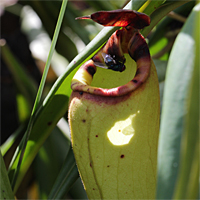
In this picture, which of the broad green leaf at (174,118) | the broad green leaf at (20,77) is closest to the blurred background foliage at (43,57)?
the broad green leaf at (20,77)

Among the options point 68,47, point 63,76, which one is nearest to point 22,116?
point 68,47

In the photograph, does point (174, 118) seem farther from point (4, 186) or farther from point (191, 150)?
point (4, 186)

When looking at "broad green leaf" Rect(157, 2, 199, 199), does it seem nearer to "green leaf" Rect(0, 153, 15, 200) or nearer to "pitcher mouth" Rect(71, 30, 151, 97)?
"pitcher mouth" Rect(71, 30, 151, 97)

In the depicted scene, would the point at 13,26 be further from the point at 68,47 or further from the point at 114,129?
the point at 114,129

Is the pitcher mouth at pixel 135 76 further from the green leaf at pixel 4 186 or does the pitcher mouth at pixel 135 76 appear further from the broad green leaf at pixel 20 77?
the broad green leaf at pixel 20 77

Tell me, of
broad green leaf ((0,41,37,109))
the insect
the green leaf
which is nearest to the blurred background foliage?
broad green leaf ((0,41,37,109))

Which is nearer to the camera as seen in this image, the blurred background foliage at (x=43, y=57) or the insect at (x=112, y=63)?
the insect at (x=112, y=63)

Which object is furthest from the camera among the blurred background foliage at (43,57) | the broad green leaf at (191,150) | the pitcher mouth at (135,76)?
the blurred background foliage at (43,57)
